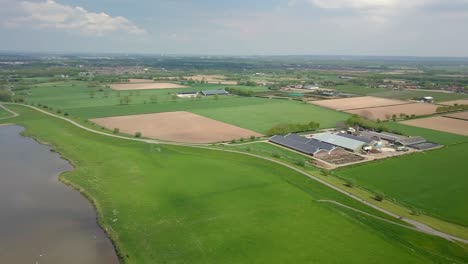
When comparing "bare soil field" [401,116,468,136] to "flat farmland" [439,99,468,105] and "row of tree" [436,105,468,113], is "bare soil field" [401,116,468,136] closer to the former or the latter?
"row of tree" [436,105,468,113]

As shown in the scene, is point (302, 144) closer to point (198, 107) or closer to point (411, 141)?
point (411, 141)

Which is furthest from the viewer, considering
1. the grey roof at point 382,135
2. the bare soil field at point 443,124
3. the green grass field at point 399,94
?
the green grass field at point 399,94

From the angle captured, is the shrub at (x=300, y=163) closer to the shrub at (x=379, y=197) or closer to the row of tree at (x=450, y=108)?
the shrub at (x=379, y=197)

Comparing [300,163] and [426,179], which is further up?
[300,163]

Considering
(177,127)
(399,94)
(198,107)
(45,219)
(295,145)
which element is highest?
(399,94)

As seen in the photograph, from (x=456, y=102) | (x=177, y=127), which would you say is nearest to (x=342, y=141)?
(x=177, y=127)

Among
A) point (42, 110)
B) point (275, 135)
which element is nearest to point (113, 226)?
point (275, 135)

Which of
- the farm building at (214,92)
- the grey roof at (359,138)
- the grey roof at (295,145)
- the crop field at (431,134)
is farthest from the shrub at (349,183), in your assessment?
the farm building at (214,92)
